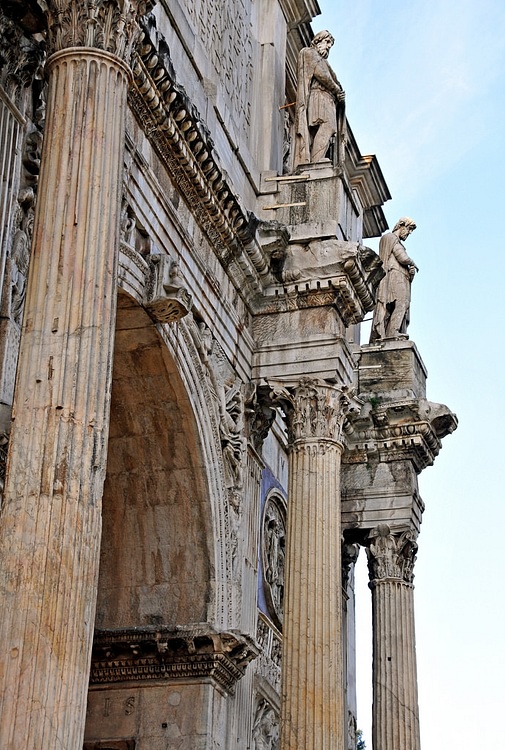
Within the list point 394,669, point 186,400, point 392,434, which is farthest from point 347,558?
point 186,400

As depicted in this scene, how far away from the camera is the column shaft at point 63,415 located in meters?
9.40

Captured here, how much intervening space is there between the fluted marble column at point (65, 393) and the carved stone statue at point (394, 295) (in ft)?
42.7

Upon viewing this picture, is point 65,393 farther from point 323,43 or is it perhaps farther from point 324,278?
point 323,43

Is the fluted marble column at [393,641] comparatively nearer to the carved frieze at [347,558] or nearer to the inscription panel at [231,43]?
the carved frieze at [347,558]

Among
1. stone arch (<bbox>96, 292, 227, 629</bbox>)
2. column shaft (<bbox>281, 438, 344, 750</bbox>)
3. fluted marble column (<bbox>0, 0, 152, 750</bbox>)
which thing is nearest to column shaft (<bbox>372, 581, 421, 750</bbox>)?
column shaft (<bbox>281, 438, 344, 750</bbox>)

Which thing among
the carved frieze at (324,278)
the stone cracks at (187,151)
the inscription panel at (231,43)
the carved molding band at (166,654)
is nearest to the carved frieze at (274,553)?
the carved molding band at (166,654)

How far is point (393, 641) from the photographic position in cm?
2205

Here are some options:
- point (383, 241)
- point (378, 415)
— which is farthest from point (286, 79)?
point (378, 415)

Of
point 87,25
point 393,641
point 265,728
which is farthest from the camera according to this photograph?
point 393,641

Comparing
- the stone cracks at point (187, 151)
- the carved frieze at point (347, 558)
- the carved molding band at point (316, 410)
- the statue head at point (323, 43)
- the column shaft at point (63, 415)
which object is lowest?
the column shaft at point (63, 415)

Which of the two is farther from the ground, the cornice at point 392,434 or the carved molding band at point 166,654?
the cornice at point 392,434

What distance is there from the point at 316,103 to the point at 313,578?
7288mm

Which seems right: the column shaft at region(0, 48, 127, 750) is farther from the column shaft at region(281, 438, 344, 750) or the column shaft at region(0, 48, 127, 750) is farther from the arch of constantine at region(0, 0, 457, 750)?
the column shaft at region(281, 438, 344, 750)

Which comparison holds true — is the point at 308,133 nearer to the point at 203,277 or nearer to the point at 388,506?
the point at 203,277
